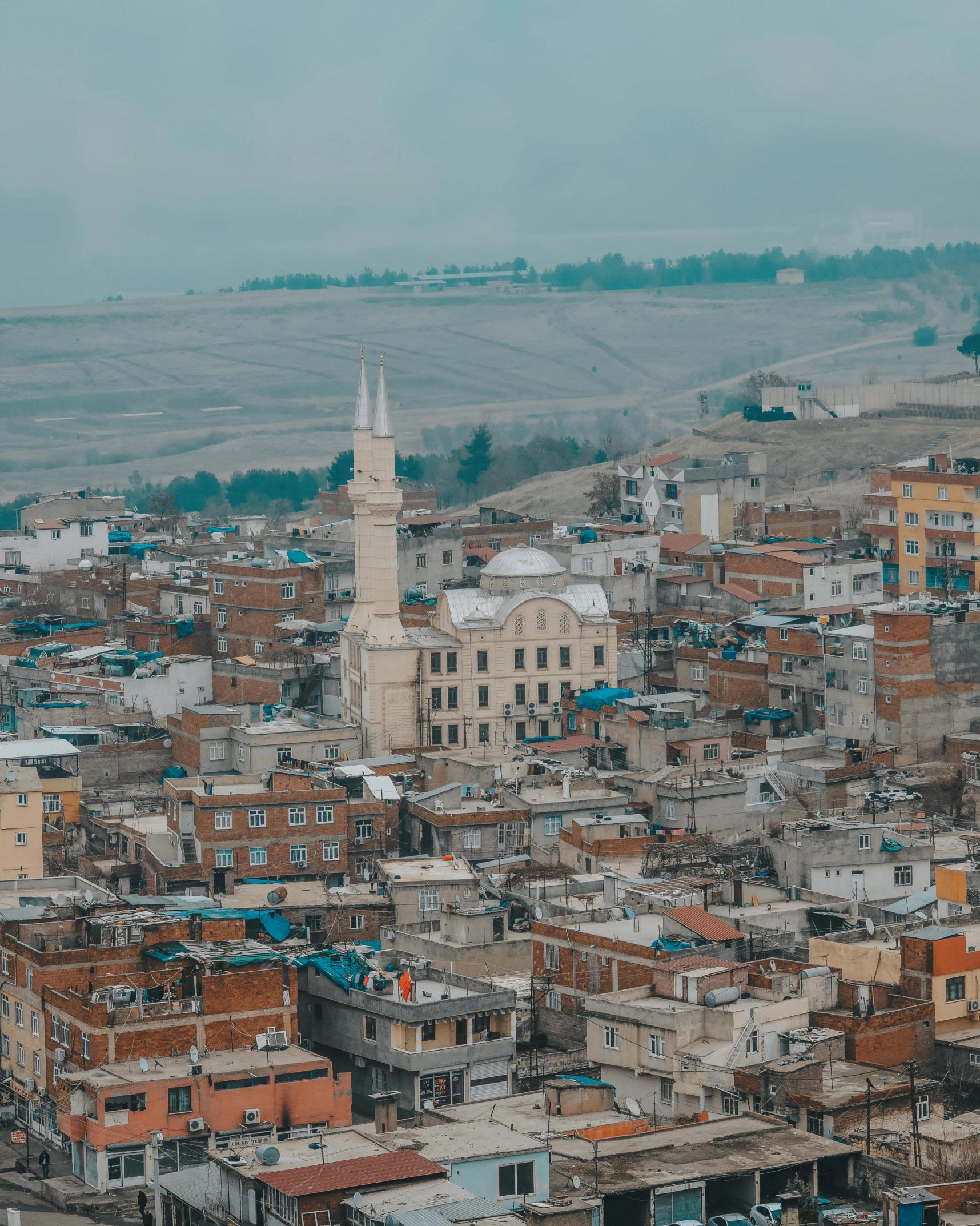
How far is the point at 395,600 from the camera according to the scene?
5741cm

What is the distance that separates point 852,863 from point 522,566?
17343mm

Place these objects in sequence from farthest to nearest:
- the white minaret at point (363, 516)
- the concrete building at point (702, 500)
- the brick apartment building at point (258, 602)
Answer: the concrete building at point (702, 500) < the brick apartment building at point (258, 602) < the white minaret at point (363, 516)

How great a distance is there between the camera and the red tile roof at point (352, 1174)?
2747 centimetres

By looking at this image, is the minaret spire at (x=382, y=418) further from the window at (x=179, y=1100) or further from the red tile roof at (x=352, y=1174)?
the red tile roof at (x=352, y=1174)

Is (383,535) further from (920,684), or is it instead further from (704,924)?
(704,924)

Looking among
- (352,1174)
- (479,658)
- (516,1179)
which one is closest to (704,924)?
(516,1179)

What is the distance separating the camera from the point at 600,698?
54.3 m

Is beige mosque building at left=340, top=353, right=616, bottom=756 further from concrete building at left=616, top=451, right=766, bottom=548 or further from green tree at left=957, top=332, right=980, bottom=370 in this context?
green tree at left=957, top=332, right=980, bottom=370

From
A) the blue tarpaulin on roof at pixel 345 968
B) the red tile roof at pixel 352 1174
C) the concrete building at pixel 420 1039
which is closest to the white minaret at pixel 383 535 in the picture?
the blue tarpaulin on roof at pixel 345 968

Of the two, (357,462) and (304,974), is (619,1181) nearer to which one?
(304,974)

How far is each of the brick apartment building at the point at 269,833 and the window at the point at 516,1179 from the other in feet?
50.2

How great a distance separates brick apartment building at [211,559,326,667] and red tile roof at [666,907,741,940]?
95.5 ft

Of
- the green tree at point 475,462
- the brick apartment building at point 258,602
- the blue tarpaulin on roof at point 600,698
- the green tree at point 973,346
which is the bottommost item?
the blue tarpaulin on roof at point 600,698

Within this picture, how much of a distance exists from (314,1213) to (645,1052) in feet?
23.1
